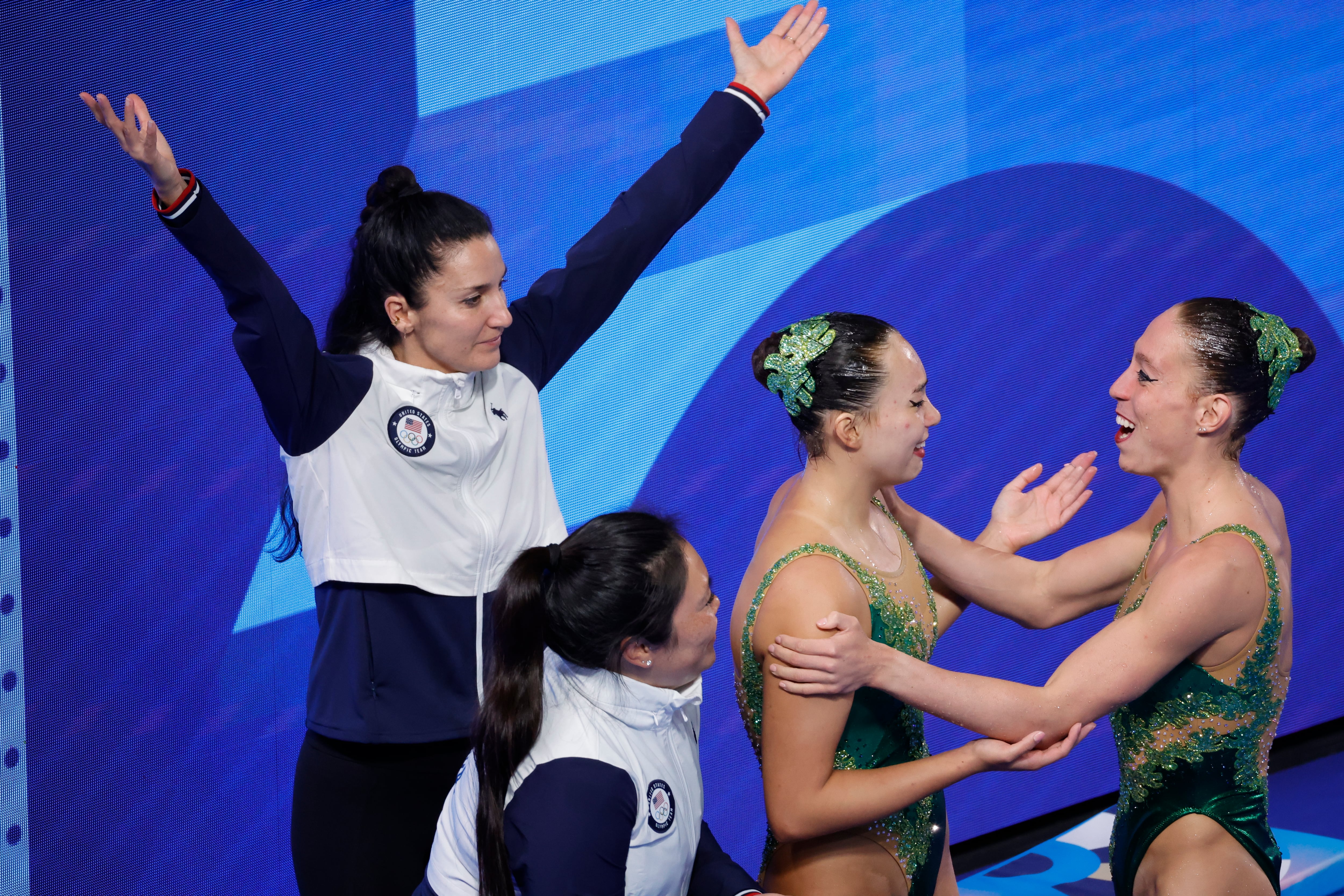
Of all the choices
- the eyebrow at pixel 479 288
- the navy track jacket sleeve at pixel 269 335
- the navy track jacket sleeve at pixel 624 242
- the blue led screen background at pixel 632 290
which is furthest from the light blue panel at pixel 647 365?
the navy track jacket sleeve at pixel 269 335

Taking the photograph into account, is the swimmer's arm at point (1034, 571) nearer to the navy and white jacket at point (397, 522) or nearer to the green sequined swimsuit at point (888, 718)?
the green sequined swimsuit at point (888, 718)

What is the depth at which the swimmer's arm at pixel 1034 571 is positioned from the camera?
8.23ft

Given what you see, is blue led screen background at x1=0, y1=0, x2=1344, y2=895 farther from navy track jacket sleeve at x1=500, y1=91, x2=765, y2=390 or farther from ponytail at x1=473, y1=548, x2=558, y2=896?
ponytail at x1=473, y1=548, x2=558, y2=896

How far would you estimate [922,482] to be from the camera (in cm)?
380

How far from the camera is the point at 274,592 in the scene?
2883 mm

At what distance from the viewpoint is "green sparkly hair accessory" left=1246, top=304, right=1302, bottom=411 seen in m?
2.19

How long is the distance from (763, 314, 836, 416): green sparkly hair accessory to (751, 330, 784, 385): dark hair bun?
1 centimetres

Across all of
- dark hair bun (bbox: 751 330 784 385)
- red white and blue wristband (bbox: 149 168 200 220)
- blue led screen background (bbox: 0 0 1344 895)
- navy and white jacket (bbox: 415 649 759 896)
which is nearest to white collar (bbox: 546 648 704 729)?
navy and white jacket (bbox: 415 649 759 896)

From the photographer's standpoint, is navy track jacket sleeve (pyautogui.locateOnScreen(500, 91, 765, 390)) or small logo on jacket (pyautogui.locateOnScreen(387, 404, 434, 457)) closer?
small logo on jacket (pyautogui.locateOnScreen(387, 404, 434, 457))

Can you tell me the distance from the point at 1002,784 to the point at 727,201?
200 cm

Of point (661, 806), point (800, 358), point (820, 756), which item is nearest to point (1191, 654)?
point (820, 756)

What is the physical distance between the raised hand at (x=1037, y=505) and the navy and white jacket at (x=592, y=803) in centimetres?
99

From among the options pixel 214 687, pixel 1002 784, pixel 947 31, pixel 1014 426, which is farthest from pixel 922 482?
pixel 214 687

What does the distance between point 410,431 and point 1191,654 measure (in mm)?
1335
